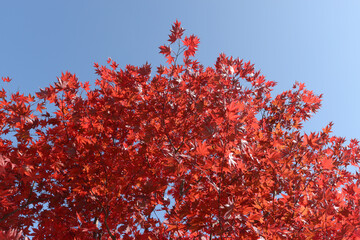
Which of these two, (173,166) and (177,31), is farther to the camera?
(177,31)

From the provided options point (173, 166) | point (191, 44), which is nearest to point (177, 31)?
point (191, 44)

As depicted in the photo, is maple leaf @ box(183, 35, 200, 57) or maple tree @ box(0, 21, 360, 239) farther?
maple leaf @ box(183, 35, 200, 57)

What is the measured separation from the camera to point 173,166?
298 cm

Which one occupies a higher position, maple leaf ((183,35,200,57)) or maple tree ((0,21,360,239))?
maple leaf ((183,35,200,57))

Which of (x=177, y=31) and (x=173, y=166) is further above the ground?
(x=177, y=31)

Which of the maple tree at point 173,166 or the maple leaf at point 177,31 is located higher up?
the maple leaf at point 177,31

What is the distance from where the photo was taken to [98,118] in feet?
16.8

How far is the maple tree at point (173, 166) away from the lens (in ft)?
10.5

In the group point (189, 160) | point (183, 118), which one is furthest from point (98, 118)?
point (189, 160)

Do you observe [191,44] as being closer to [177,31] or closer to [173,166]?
[177,31]

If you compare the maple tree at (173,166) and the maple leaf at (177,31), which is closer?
the maple tree at (173,166)

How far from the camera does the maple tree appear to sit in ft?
10.5

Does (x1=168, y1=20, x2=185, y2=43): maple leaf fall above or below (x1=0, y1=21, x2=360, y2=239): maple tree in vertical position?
above

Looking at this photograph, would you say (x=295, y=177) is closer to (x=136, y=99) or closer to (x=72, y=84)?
(x=136, y=99)
